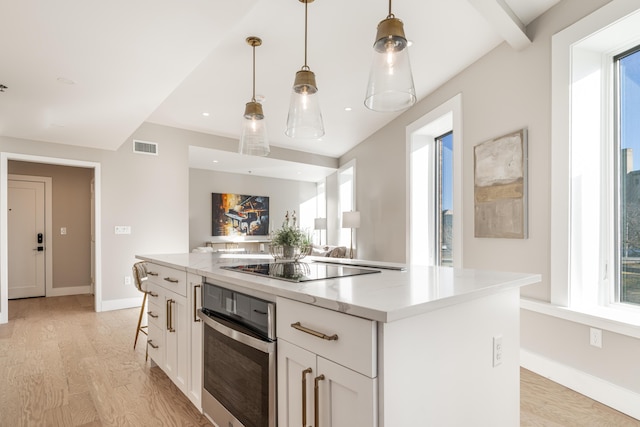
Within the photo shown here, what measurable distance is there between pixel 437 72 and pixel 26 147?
5132 mm

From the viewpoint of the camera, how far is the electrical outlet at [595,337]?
7.33 feet

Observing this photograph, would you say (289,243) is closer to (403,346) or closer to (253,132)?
(253,132)

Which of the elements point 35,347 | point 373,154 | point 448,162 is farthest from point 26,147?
point 448,162

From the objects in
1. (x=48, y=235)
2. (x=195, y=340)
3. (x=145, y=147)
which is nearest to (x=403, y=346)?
(x=195, y=340)

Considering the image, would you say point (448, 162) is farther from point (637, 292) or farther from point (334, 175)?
point (334, 175)

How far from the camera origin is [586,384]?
2.30 metres

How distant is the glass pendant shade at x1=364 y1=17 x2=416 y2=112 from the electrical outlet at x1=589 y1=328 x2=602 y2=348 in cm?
201

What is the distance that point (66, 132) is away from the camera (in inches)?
162

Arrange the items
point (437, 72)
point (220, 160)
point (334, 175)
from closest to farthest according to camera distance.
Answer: point (437, 72) < point (220, 160) < point (334, 175)

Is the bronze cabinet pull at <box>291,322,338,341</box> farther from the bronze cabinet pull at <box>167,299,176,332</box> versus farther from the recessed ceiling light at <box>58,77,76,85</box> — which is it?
the recessed ceiling light at <box>58,77,76,85</box>

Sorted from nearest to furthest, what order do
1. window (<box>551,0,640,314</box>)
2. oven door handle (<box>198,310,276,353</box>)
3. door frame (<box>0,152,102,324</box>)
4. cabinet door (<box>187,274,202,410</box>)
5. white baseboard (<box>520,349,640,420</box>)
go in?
1. oven door handle (<box>198,310,276,353</box>)
2. cabinet door (<box>187,274,202,410</box>)
3. white baseboard (<box>520,349,640,420</box>)
4. window (<box>551,0,640,314</box>)
5. door frame (<box>0,152,102,324</box>)

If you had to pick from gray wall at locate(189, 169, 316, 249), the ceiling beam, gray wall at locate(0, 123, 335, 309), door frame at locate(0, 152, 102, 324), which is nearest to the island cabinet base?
the ceiling beam

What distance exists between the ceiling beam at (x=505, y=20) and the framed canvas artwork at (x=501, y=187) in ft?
2.41

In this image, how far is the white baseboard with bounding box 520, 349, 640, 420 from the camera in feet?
6.79
